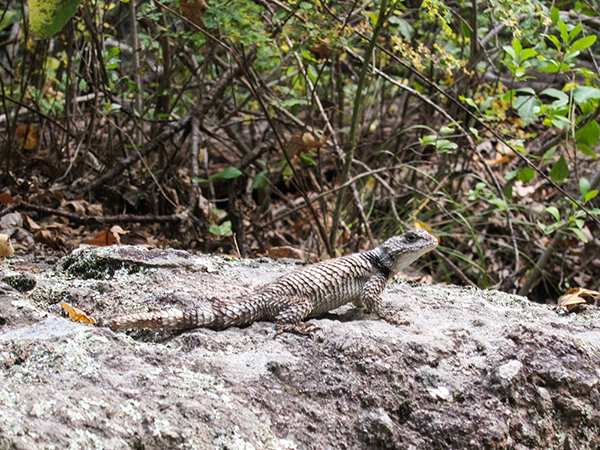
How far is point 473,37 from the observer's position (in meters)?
5.98

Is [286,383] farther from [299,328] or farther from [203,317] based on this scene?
[203,317]

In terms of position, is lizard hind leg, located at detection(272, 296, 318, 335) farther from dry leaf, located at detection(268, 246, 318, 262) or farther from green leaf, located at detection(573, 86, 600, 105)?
green leaf, located at detection(573, 86, 600, 105)

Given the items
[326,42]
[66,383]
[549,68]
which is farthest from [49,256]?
[549,68]

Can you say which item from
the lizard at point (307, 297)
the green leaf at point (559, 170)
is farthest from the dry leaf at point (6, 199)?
the green leaf at point (559, 170)

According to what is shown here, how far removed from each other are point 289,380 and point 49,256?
8.22ft

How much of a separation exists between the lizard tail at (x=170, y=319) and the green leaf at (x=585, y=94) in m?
3.65

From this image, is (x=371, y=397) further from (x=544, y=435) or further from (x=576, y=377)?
(x=576, y=377)

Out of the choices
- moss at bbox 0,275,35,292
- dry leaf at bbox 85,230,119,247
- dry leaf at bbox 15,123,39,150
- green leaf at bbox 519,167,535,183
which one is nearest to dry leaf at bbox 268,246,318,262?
dry leaf at bbox 85,230,119,247

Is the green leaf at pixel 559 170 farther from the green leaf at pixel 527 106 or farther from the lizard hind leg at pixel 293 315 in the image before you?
the lizard hind leg at pixel 293 315

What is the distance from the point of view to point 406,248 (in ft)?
10.8

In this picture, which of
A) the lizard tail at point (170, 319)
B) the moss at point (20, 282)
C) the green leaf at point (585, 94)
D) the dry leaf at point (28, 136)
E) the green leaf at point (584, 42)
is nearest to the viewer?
the lizard tail at point (170, 319)

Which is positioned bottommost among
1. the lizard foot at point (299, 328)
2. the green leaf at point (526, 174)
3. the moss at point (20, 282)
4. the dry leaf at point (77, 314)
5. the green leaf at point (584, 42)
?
the moss at point (20, 282)

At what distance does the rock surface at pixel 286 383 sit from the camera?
1722mm

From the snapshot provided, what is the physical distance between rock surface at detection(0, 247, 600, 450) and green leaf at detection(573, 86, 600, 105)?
245cm
